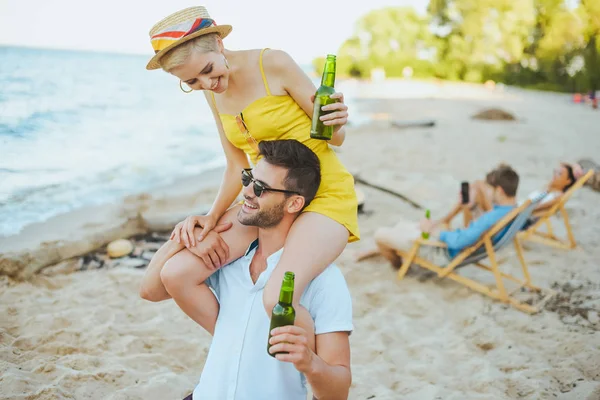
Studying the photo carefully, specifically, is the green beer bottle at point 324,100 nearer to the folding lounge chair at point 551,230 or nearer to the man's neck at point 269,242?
the man's neck at point 269,242

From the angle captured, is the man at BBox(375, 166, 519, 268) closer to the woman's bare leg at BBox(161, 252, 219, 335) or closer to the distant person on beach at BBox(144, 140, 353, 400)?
the distant person on beach at BBox(144, 140, 353, 400)

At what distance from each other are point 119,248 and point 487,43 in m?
44.0

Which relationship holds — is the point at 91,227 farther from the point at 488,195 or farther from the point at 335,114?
the point at 335,114

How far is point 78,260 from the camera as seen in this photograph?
19.2ft

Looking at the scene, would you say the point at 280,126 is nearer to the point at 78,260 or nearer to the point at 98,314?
the point at 98,314

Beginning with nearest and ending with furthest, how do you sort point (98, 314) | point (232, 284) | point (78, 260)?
point (232, 284), point (98, 314), point (78, 260)

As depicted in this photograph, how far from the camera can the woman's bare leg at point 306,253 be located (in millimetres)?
2166

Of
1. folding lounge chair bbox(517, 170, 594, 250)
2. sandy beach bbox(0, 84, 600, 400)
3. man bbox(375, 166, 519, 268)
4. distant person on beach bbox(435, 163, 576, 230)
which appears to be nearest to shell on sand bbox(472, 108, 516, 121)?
sandy beach bbox(0, 84, 600, 400)

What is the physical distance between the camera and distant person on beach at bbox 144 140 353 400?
2082 millimetres

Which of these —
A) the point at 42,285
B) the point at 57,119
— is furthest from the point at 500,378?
the point at 57,119

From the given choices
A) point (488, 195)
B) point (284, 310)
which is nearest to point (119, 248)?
point (488, 195)

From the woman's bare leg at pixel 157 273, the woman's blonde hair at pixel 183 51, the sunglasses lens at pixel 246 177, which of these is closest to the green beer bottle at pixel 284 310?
the sunglasses lens at pixel 246 177

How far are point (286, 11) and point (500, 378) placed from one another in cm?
4428

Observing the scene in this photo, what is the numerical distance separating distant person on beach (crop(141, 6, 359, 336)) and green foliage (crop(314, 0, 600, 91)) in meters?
29.2
